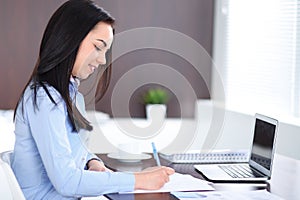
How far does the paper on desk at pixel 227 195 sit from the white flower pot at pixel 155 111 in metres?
2.24

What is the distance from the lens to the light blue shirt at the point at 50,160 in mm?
1509

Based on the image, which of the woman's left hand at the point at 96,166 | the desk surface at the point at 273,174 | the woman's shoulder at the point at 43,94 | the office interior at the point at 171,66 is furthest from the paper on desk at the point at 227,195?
the office interior at the point at 171,66

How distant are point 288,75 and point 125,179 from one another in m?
1.89

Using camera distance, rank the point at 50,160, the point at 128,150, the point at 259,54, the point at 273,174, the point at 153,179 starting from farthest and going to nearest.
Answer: the point at 259,54, the point at 128,150, the point at 273,174, the point at 153,179, the point at 50,160

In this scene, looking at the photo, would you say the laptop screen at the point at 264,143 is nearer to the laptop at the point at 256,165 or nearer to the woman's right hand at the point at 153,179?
the laptop at the point at 256,165

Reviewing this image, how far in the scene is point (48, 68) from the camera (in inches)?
61.8

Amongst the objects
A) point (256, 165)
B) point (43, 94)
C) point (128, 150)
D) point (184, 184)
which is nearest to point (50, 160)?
point (43, 94)

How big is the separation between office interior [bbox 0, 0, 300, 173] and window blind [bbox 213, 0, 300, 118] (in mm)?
12

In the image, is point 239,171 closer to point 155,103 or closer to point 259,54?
point 259,54

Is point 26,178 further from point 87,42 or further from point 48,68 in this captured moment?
point 87,42

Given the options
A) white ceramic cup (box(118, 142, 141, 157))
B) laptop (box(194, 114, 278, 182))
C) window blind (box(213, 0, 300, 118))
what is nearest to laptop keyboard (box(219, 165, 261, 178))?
laptop (box(194, 114, 278, 182))

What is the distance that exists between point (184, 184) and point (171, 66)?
7.65 feet

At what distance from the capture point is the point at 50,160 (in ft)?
4.94

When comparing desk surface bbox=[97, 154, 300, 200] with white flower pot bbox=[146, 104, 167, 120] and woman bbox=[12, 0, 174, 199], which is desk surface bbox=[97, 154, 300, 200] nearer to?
woman bbox=[12, 0, 174, 199]
